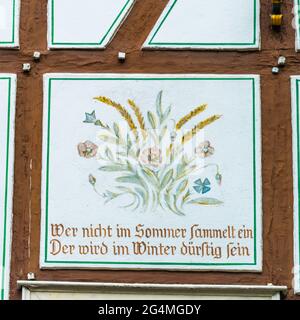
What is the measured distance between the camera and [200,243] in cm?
1205

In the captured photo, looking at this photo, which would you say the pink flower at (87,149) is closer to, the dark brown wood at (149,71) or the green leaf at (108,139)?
the green leaf at (108,139)

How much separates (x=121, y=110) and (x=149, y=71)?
0.36m

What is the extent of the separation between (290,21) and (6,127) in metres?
2.22

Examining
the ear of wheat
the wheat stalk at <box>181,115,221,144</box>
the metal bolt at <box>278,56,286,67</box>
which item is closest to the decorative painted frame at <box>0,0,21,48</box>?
the ear of wheat

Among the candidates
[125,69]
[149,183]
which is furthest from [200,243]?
[125,69]

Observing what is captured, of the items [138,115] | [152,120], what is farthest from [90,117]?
[152,120]

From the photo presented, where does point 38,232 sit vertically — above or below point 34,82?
below

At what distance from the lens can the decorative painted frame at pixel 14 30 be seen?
41.0 feet

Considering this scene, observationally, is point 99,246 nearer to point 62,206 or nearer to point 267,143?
point 62,206

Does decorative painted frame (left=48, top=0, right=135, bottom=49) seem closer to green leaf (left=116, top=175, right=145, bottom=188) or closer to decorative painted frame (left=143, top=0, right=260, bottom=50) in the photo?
decorative painted frame (left=143, top=0, right=260, bottom=50)

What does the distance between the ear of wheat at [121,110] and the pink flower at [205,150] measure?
19.2 inches

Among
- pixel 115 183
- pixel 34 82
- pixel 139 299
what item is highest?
pixel 34 82

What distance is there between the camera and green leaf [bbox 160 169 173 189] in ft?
40.1

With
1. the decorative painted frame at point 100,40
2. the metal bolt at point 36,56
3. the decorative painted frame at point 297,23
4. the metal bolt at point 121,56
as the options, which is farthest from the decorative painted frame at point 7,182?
the decorative painted frame at point 297,23
